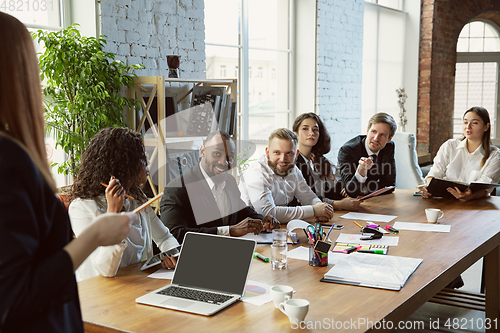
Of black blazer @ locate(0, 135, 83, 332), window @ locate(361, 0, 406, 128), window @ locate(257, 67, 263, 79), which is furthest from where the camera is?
window @ locate(361, 0, 406, 128)

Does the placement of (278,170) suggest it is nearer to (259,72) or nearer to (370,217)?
(370,217)

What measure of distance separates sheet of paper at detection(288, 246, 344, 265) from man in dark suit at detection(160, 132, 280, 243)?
0.85 feet

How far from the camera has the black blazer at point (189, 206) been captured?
239cm

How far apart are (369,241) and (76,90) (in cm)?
210

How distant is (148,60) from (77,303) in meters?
2.95

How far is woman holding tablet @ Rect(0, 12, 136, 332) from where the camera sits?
823mm

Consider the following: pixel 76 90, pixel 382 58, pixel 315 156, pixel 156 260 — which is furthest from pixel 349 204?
pixel 382 58

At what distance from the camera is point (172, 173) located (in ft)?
12.0

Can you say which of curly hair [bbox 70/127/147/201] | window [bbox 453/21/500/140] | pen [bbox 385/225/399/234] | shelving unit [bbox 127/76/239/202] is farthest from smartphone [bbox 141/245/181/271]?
window [bbox 453/21/500/140]

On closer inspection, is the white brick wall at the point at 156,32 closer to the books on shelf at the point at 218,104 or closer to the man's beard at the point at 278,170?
the books on shelf at the point at 218,104

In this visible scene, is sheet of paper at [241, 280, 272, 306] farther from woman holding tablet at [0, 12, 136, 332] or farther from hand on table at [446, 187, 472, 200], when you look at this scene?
hand on table at [446, 187, 472, 200]

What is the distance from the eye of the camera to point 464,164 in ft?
13.4

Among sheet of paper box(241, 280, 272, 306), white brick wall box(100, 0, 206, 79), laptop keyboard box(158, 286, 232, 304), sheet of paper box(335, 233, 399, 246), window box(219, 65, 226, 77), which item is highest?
white brick wall box(100, 0, 206, 79)

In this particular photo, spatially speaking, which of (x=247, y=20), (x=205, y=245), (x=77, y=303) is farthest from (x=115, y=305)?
(x=247, y=20)
